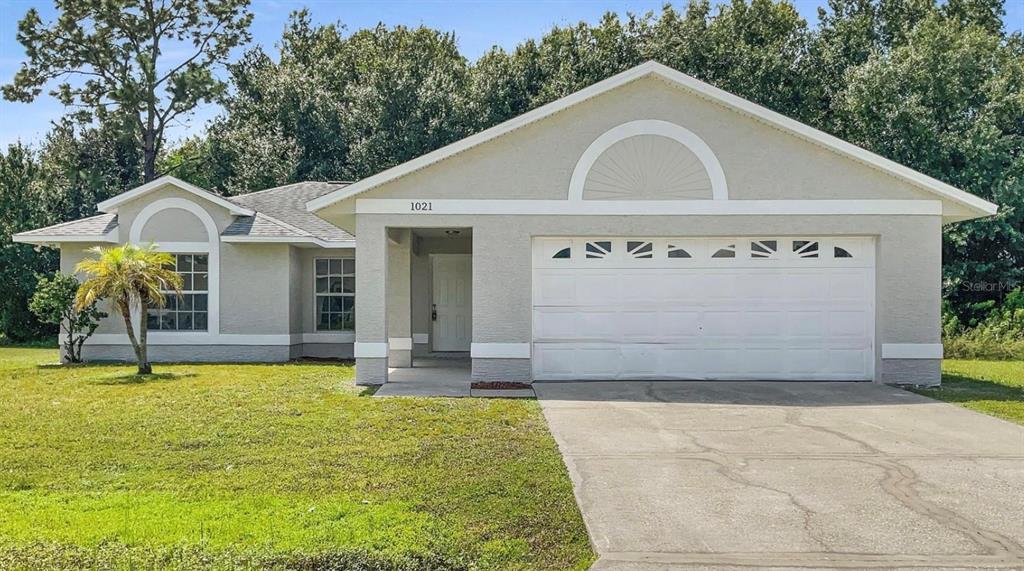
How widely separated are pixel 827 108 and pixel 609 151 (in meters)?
20.3

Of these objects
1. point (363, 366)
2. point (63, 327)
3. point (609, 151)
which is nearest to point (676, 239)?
point (609, 151)

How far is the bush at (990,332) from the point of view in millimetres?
19656

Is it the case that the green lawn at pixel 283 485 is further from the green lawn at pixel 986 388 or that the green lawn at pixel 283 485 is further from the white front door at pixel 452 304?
the white front door at pixel 452 304

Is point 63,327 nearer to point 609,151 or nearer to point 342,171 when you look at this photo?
point 609,151

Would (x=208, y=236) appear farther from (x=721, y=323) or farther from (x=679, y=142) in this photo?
(x=721, y=323)

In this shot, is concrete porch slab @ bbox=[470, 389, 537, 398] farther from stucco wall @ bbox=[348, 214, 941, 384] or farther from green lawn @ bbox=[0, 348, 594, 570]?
stucco wall @ bbox=[348, 214, 941, 384]

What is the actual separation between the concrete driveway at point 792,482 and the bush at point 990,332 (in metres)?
9.95

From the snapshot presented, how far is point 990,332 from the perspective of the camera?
68.5 feet

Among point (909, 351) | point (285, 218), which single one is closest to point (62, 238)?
point (285, 218)

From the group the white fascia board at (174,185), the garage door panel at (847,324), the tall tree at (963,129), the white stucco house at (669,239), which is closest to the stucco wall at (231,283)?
the white fascia board at (174,185)

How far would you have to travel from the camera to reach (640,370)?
13.4m

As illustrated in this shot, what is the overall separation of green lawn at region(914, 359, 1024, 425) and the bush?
1535mm

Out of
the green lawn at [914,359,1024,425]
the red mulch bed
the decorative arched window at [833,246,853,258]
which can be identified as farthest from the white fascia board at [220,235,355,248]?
the green lawn at [914,359,1024,425]

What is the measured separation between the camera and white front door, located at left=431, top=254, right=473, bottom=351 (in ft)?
63.6
